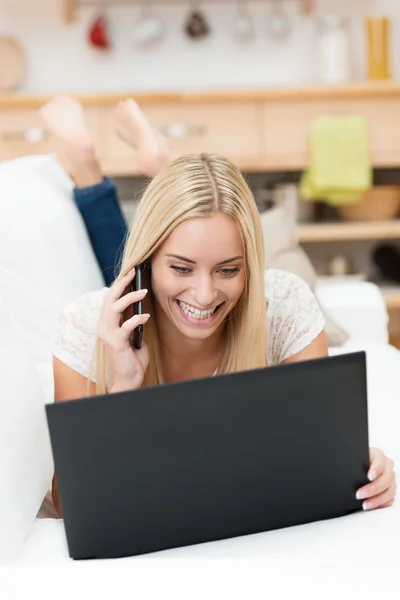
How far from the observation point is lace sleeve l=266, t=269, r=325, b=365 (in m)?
1.48

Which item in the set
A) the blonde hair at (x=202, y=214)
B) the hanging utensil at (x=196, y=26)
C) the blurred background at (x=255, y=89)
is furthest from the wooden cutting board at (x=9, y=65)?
the blonde hair at (x=202, y=214)

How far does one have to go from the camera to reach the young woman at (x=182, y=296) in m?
1.26

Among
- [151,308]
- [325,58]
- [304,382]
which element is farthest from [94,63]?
[304,382]

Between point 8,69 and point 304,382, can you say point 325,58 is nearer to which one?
point 8,69

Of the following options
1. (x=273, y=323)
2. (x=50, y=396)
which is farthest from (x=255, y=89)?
(x=50, y=396)

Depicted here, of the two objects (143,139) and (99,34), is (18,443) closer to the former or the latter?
(143,139)

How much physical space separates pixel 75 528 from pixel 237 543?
189mm

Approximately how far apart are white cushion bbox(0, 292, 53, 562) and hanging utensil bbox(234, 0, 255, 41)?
9.33 feet

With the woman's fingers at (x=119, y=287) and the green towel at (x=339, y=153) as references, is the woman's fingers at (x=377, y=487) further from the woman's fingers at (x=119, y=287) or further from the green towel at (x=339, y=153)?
the green towel at (x=339, y=153)

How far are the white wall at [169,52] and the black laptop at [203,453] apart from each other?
3133 millimetres

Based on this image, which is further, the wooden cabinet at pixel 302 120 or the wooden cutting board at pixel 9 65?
the wooden cutting board at pixel 9 65

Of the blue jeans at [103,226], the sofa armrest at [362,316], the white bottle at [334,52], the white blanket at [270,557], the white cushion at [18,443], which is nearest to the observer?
the white blanket at [270,557]

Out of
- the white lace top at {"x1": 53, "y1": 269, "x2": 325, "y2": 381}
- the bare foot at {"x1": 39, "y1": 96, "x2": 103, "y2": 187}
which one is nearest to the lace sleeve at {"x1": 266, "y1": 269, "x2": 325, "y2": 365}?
the white lace top at {"x1": 53, "y1": 269, "x2": 325, "y2": 381}

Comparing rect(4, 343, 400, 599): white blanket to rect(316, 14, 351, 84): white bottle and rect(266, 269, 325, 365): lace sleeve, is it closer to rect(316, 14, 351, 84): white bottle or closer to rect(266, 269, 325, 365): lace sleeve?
rect(266, 269, 325, 365): lace sleeve
